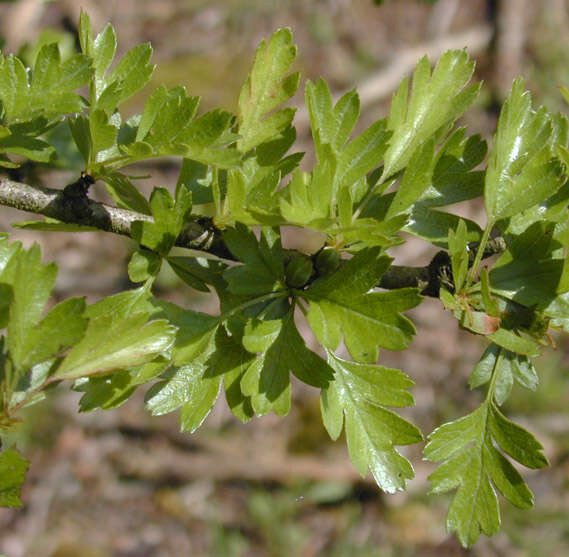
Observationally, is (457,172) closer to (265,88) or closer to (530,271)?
(530,271)

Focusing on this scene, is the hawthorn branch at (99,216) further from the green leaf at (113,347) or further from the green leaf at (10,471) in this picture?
the green leaf at (10,471)

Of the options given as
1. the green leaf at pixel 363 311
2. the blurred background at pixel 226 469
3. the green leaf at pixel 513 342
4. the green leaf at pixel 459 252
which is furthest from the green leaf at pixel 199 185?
the blurred background at pixel 226 469

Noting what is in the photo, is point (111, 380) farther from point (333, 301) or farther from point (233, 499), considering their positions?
point (233, 499)

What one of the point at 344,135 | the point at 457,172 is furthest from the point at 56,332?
the point at 457,172

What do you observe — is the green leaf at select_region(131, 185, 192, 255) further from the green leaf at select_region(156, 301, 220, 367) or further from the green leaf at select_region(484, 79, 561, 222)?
the green leaf at select_region(484, 79, 561, 222)

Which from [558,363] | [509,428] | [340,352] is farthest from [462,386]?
[509,428]
